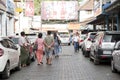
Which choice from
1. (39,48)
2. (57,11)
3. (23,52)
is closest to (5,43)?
(23,52)

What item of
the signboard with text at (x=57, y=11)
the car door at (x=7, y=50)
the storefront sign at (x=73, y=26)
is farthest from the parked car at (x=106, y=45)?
the signboard with text at (x=57, y=11)

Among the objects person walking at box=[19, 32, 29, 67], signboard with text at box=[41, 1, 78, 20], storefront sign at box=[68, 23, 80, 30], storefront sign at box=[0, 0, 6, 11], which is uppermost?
signboard with text at box=[41, 1, 78, 20]

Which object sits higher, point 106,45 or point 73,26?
point 73,26

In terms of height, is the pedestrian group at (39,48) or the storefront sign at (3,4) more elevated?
the storefront sign at (3,4)

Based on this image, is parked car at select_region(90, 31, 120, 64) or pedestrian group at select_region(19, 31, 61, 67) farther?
pedestrian group at select_region(19, 31, 61, 67)

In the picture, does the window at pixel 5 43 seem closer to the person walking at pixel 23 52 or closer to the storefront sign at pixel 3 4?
Answer: the person walking at pixel 23 52

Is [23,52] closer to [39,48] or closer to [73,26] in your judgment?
[39,48]

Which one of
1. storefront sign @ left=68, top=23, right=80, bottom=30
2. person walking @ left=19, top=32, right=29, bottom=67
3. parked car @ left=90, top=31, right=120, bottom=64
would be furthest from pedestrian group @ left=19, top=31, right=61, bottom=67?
storefront sign @ left=68, top=23, right=80, bottom=30

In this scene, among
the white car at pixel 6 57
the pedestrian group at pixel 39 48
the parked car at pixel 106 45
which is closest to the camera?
the white car at pixel 6 57

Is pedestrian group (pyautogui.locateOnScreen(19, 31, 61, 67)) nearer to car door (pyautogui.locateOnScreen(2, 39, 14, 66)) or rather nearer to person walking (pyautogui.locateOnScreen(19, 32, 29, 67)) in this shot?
person walking (pyautogui.locateOnScreen(19, 32, 29, 67))

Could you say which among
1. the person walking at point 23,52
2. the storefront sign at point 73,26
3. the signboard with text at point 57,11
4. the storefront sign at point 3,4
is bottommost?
the person walking at point 23,52

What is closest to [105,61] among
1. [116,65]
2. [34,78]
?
[116,65]

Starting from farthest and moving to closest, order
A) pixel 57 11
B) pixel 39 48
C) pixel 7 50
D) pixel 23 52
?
pixel 57 11 → pixel 39 48 → pixel 23 52 → pixel 7 50

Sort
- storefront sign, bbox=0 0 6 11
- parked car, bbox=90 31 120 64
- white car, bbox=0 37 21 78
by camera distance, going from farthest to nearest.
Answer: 1. storefront sign, bbox=0 0 6 11
2. parked car, bbox=90 31 120 64
3. white car, bbox=0 37 21 78
